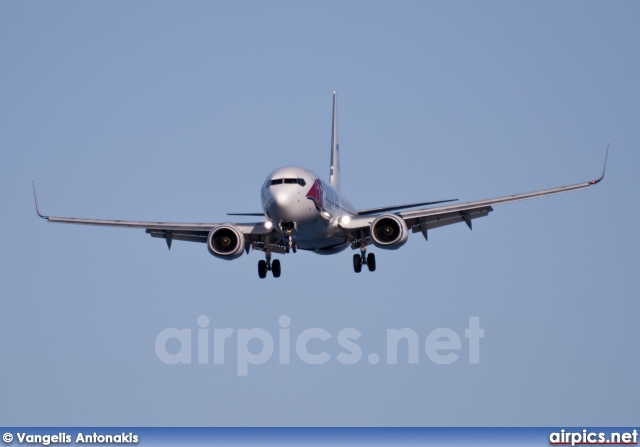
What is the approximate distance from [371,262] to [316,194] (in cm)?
672

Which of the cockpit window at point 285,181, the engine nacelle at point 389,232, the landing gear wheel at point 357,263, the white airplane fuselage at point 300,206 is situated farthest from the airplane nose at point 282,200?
the landing gear wheel at point 357,263

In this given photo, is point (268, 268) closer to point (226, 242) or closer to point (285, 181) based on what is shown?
point (226, 242)

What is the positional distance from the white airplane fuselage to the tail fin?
16.9 meters

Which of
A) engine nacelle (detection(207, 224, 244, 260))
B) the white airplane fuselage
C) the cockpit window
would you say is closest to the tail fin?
the white airplane fuselage

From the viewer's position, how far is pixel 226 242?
60.8 meters

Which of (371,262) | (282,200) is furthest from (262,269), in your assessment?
(282,200)

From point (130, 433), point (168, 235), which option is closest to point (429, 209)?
point (168, 235)

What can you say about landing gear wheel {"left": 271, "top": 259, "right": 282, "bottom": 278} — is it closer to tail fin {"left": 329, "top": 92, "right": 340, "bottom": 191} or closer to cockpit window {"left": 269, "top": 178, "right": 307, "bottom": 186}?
cockpit window {"left": 269, "top": 178, "right": 307, "bottom": 186}

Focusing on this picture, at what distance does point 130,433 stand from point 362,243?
13.9 metres

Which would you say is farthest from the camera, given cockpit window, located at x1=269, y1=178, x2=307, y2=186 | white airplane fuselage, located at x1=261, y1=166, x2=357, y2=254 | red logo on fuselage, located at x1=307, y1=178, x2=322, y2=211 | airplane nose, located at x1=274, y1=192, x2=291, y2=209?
red logo on fuselage, located at x1=307, y1=178, x2=322, y2=211

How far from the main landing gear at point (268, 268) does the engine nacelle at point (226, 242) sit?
3.25 metres

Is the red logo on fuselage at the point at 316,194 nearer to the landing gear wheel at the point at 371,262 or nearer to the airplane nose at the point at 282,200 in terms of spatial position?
the airplane nose at the point at 282,200

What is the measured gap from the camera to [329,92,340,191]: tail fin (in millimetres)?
79875

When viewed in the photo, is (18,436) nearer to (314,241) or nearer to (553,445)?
(314,241)
